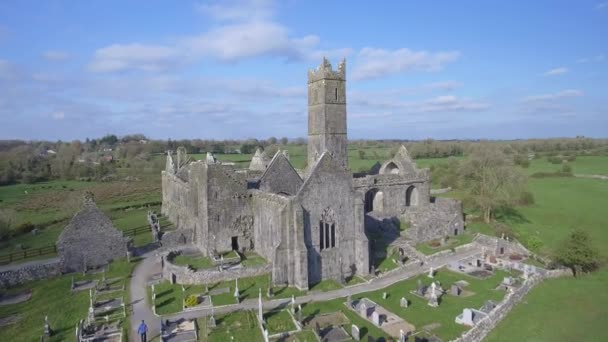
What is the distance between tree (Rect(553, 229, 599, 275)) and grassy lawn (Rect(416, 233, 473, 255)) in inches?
327

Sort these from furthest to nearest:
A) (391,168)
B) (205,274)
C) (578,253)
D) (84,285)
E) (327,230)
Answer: (391,168) → (578,253) → (327,230) → (84,285) → (205,274)

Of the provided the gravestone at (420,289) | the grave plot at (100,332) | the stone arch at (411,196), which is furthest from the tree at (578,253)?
the grave plot at (100,332)

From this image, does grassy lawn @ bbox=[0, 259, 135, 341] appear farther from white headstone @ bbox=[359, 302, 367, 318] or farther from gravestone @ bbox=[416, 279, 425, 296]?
gravestone @ bbox=[416, 279, 425, 296]

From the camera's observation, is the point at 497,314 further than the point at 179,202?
No

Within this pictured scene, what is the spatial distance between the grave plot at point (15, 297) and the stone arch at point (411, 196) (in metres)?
37.0

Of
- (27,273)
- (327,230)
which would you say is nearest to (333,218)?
(327,230)

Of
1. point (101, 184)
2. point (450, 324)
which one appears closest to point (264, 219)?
point (450, 324)

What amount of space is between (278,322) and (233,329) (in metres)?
2.50

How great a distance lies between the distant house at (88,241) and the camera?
30844mm

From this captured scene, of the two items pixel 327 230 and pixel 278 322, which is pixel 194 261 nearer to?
pixel 327 230

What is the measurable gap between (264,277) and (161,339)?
30.7ft

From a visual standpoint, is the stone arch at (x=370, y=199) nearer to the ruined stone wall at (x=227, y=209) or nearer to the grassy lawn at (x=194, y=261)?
the ruined stone wall at (x=227, y=209)

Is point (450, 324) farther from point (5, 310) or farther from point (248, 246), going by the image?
point (5, 310)

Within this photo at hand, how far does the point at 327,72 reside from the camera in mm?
41250
